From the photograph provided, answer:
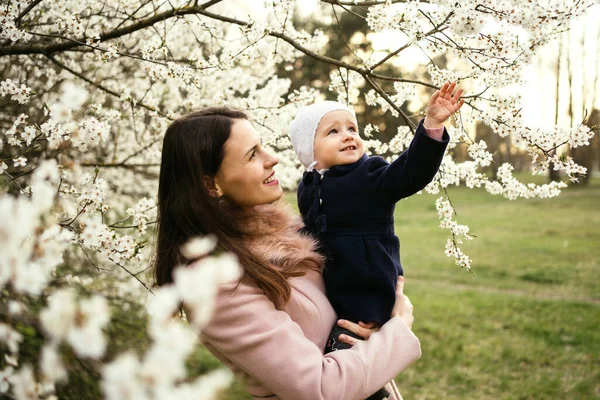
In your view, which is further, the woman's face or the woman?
the woman's face

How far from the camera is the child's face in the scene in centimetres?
187

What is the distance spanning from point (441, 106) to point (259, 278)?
2.51ft

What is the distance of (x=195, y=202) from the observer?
5.10ft

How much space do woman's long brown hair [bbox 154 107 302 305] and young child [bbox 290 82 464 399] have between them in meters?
0.23

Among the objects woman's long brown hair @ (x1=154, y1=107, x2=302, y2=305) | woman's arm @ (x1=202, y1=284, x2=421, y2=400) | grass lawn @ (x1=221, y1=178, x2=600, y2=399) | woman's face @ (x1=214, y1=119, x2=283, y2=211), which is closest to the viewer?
woman's arm @ (x1=202, y1=284, x2=421, y2=400)

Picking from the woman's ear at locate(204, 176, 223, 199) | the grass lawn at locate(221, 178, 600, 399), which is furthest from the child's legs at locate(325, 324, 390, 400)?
the woman's ear at locate(204, 176, 223, 199)

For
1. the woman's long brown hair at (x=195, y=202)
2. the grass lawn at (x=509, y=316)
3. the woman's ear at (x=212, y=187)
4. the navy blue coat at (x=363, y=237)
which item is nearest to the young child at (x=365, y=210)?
the navy blue coat at (x=363, y=237)

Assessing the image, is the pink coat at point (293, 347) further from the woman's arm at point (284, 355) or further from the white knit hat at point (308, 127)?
the white knit hat at point (308, 127)

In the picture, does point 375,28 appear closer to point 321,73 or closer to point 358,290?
point 358,290

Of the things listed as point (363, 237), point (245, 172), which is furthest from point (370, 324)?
point (245, 172)

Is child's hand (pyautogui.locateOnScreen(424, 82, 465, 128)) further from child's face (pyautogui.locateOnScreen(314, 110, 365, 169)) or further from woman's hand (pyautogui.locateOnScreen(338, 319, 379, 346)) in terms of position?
woman's hand (pyautogui.locateOnScreen(338, 319, 379, 346))

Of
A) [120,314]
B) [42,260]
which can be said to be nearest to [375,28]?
[42,260]

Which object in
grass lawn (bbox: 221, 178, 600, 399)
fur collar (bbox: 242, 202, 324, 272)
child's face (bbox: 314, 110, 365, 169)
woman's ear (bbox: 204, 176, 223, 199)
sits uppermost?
child's face (bbox: 314, 110, 365, 169)

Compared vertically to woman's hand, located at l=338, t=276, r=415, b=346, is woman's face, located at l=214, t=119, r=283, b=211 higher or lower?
higher
